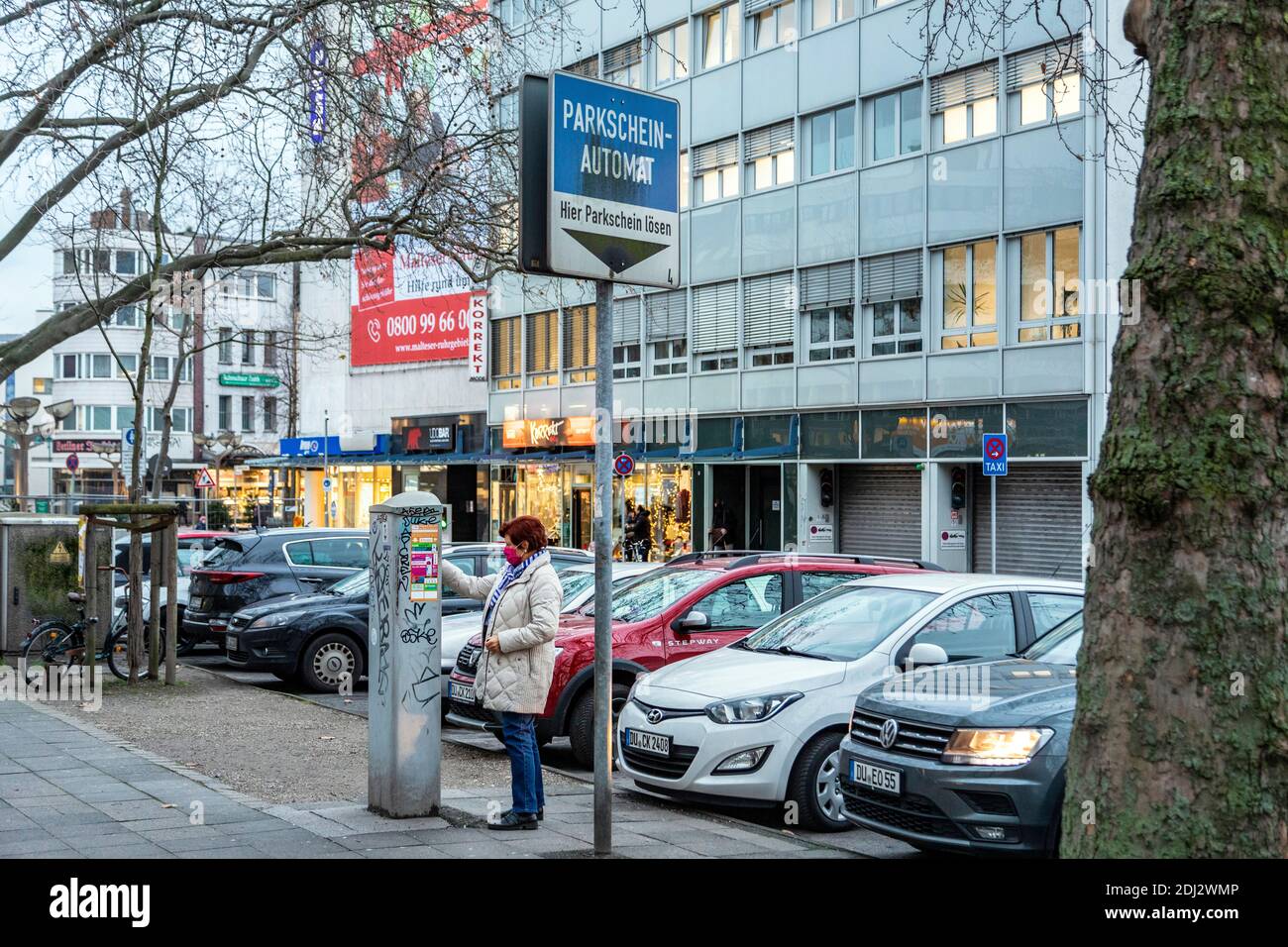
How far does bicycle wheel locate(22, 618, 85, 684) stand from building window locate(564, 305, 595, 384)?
22.4 m

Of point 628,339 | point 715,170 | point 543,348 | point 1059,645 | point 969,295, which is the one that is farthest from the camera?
point 543,348

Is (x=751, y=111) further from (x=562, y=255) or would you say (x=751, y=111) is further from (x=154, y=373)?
(x=154, y=373)

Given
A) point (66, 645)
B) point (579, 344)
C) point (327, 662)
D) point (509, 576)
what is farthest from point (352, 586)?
point (579, 344)

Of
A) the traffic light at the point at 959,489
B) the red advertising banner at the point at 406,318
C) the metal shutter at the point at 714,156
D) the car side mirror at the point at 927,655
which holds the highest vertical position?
the metal shutter at the point at 714,156

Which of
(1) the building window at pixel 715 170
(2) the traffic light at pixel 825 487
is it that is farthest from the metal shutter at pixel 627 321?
(2) the traffic light at pixel 825 487

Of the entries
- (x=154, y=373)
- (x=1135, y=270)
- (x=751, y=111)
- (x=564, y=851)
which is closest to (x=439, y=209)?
(x=564, y=851)

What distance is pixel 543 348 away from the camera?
40625mm

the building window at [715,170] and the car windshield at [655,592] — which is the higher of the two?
the building window at [715,170]

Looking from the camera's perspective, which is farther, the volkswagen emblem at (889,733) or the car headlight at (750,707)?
the car headlight at (750,707)

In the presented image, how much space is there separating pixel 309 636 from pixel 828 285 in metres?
17.4

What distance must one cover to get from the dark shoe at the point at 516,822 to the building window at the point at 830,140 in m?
23.9

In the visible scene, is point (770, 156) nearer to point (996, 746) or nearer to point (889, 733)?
point (889, 733)

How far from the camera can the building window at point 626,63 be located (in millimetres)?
36062

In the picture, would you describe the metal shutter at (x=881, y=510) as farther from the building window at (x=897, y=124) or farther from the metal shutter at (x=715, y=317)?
the building window at (x=897, y=124)
